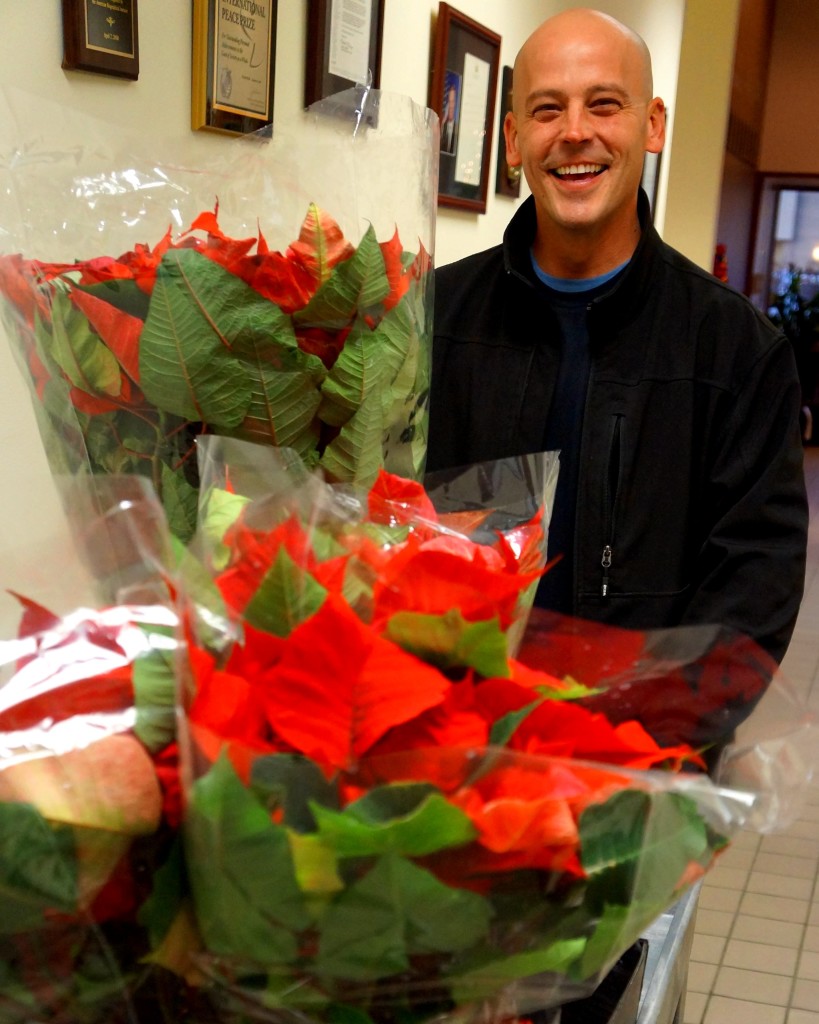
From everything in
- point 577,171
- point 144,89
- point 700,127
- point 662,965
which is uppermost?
point 700,127

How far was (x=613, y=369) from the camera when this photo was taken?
1.68 m

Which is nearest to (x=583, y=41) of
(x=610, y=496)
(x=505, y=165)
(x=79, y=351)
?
(x=610, y=496)

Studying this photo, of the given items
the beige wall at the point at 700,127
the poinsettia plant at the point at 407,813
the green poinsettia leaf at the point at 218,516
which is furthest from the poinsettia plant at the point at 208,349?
the beige wall at the point at 700,127

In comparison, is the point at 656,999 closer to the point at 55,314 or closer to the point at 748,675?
the point at 748,675

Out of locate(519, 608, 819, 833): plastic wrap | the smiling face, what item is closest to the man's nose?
the smiling face

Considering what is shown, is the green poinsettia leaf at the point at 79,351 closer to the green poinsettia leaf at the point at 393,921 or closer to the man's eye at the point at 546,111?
the green poinsettia leaf at the point at 393,921

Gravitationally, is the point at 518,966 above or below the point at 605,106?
below

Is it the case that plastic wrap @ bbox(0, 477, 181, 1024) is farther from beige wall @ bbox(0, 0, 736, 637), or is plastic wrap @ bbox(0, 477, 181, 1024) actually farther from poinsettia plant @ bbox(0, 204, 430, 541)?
poinsettia plant @ bbox(0, 204, 430, 541)

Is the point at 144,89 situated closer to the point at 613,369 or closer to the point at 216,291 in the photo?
the point at 613,369

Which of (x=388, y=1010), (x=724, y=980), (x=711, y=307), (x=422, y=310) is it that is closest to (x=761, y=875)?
(x=724, y=980)

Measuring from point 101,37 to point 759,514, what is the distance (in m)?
1.28

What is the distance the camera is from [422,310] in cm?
95

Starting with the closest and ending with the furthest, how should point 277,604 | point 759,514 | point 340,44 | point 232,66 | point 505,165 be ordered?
point 277,604, point 759,514, point 232,66, point 340,44, point 505,165

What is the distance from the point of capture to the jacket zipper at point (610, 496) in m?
1.64
